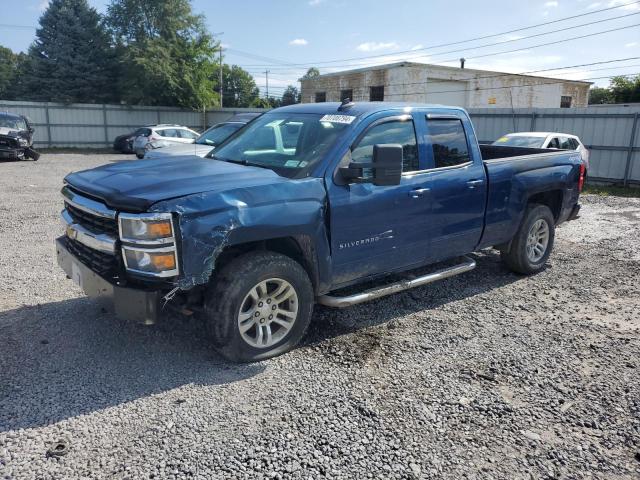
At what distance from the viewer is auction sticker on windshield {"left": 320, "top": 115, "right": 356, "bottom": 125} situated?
4324mm

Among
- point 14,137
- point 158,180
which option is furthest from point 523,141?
point 14,137

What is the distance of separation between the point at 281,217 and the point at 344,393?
4.40 feet

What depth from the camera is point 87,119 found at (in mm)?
28922

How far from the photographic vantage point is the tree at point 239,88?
70.3 meters

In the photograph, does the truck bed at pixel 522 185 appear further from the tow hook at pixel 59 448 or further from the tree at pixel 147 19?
the tree at pixel 147 19

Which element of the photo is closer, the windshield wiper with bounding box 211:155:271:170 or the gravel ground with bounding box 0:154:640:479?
the gravel ground with bounding box 0:154:640:479

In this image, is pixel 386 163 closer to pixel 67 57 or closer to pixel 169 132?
pixel 169 132

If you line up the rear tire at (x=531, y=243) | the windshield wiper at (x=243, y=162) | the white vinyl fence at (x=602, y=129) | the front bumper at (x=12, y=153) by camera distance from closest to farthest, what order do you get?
the windshield wiper at (x=243, y=162) < the rear tire at (x=531, y=243) < the white vinyl fence at (x=602, y=129) < the front bumper at (x=12, y=153)

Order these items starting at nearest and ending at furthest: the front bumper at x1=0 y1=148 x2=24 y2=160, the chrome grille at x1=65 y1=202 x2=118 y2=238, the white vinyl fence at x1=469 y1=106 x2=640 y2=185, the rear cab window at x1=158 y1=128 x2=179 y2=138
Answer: the chrome grille at x1=65 y1=202 x2=118 y2=238
the white vinyl fence at x1=469 y1=106 x2=640 y2=185
the front bumper at x1=0 y1=148 x2=24 y2=160
the rear cab window at x1=158 y1=128 x2=179 y2=138

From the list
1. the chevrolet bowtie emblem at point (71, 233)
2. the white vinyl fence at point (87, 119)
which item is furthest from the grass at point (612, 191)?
the white vinyl fence at point (87, 119)

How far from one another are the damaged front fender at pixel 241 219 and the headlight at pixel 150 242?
0.06 metres

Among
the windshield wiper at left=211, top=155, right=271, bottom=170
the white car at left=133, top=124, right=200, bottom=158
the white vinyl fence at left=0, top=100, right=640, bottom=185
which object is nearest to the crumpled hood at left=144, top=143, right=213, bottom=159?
the windshield wiper at left=211, top=155, right=271, bottom=170

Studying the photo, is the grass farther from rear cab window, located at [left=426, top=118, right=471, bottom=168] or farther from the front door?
the front door

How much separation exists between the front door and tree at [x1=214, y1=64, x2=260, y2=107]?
66.9 metres
